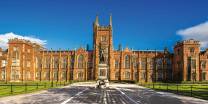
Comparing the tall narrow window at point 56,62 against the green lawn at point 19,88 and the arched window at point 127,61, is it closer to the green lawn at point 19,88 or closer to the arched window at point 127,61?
the arched window at point 127,61

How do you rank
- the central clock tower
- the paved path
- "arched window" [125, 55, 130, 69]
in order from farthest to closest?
"arched window" [125, 55, 130, 69] < the central clock tower < the paved path

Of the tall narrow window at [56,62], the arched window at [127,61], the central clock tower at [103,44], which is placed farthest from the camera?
the tall narrow window at [56,62]

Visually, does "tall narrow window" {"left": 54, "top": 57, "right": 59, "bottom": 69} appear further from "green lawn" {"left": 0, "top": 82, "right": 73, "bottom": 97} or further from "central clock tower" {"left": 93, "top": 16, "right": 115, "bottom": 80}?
"green lawn" {"left": 0, "top": 82, "right": 73, "bottom": 97}

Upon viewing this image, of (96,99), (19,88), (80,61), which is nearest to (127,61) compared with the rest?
(80,61)

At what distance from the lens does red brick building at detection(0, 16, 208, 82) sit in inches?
3536

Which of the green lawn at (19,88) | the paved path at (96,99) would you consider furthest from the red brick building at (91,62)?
the paved path at (96,99)

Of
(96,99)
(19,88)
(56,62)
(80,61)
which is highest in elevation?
(80,61)

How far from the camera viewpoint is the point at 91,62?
9631cm

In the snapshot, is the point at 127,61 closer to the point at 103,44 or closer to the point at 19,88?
the point at 103,44

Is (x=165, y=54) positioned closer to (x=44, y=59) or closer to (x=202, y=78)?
(x=202, y=78)

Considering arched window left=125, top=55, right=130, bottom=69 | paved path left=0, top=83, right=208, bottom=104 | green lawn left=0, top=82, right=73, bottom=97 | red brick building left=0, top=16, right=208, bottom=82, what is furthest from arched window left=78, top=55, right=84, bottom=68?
paved path left=0, top=83, right=208, bottom=104

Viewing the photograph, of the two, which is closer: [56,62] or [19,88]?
[19,88]

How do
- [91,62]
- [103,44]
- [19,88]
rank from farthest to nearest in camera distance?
[91,62], [103,44], [19,88]

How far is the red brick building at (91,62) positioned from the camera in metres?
89.8
